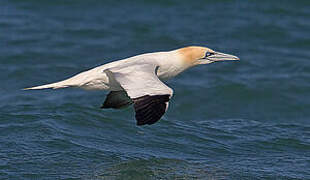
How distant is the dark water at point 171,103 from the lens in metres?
10.1

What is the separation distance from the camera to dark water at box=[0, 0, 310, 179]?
10.1 meters

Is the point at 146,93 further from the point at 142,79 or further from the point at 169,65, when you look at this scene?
the point at 169,65

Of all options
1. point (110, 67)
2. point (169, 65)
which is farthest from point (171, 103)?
point (110, 67)

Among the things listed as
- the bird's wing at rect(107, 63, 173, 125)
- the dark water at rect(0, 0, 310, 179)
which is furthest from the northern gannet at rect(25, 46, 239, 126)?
the dark water at rect(0, 0, 310, 179)

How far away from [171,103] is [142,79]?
5.61m

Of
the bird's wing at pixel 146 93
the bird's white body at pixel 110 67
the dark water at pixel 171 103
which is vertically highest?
the bird's wing at pixel 146 93

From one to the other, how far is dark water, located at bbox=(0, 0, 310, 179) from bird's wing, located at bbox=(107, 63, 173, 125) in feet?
4.98

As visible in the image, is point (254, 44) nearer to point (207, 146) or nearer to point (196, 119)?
point (196, 119)

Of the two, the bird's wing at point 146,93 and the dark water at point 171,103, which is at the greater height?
the bird's wing at point 146,93

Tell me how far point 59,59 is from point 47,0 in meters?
4.39

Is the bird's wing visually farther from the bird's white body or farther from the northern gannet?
the bird's white body

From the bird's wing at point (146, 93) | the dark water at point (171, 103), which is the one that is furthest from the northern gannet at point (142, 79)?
the dark water at point (171, 103)

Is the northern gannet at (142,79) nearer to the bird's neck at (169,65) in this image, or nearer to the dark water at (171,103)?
the bird's neck at (169,65)

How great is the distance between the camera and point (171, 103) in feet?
46.3
